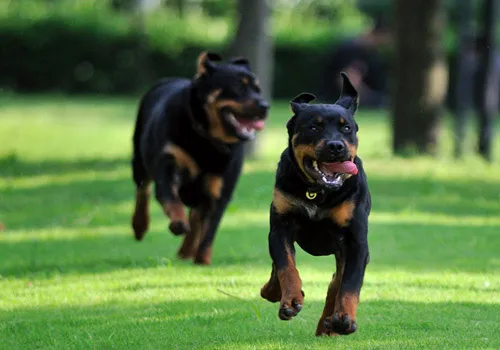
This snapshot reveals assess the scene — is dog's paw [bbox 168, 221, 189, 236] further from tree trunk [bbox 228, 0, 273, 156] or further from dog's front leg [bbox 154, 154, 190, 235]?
tree trunk [bbox 228, 0, 273, 156]

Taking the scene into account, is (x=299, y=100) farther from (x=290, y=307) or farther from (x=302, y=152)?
(x=290, y=307)

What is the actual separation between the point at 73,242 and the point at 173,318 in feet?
14.3

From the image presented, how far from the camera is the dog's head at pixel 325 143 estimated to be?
6898mm

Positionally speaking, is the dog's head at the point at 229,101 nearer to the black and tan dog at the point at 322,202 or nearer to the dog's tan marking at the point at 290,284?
the black and tan dog at the point at 322,202

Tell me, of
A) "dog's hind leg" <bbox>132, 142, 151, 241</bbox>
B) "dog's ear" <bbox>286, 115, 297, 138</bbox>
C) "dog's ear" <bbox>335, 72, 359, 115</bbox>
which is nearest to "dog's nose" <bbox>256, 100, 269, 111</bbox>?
"dog's hind leg" <bbox>132, 142, 151, 241</bbox>

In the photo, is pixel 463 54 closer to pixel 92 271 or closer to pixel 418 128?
pixel 418 128

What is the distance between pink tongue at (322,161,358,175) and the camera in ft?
22.9

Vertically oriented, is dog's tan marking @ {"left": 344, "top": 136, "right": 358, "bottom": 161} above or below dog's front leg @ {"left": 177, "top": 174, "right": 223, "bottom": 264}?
above

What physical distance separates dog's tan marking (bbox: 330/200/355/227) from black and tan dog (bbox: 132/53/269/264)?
329cm

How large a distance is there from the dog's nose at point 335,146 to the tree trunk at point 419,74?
13489mm

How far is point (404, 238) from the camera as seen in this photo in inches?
476

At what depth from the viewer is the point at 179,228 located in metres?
9.92

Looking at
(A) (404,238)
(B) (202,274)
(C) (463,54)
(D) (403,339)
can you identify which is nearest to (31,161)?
(C) (463,54)

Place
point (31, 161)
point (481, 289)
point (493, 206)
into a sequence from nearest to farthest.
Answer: point (481, 289), point (493, 206), point (31, 161)
